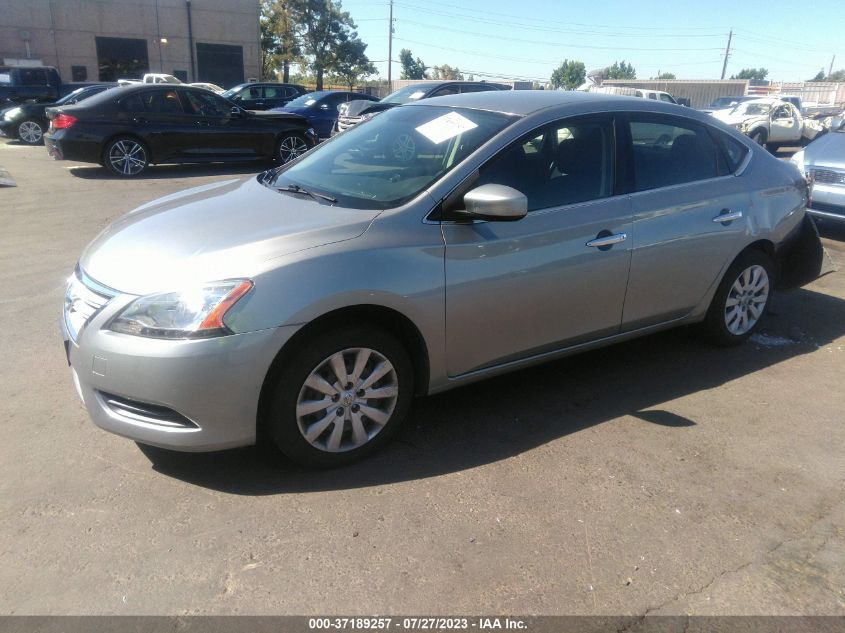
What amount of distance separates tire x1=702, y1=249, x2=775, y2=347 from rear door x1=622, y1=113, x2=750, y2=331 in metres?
0.20

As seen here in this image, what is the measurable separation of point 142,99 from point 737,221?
34.2ft

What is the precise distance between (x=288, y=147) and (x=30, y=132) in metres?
8.11

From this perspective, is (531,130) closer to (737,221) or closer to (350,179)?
(350,179)

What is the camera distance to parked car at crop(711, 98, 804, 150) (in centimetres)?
2002

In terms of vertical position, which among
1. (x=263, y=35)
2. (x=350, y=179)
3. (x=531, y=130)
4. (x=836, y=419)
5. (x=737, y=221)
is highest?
(x=263, y=35)

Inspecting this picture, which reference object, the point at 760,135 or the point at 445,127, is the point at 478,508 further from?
the point at 760,135

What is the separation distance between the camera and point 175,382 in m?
2.77

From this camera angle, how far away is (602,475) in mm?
3279

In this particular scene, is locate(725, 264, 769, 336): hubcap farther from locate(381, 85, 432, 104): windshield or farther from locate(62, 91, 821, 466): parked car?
locate(381, 85, 432, 104): windshield

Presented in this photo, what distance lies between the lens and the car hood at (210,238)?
292 cm

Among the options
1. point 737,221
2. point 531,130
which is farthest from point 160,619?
point 737,221

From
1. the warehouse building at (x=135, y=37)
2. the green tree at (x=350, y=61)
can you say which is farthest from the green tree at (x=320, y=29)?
the warehouse building at (x=135, y=37)

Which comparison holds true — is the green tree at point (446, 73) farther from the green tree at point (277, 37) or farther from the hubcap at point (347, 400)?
the hubcap at point (347, 400)

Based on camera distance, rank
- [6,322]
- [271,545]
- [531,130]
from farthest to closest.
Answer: [6,322], [531,130], [271,545]
